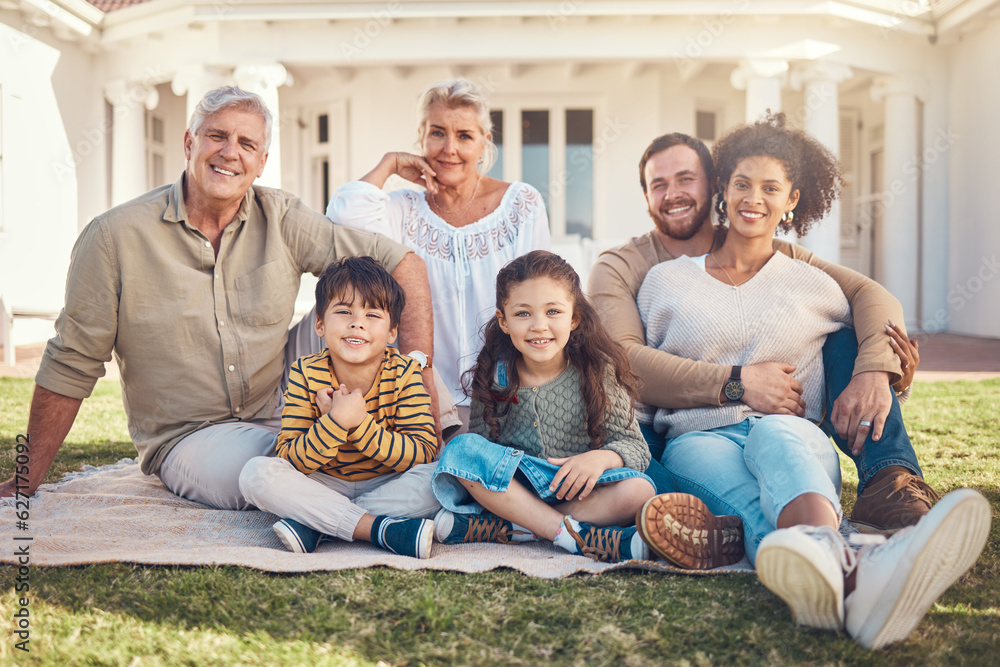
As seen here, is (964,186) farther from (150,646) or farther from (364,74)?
(150,646)

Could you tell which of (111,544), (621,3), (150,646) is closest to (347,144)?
(621,3)

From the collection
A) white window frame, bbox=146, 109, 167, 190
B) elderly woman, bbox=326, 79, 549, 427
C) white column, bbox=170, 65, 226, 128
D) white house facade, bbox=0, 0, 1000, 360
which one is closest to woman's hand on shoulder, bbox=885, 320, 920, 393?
elderly woman, bbox=326, 79, 549, 427

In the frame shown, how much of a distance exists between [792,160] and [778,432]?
3.26 feet

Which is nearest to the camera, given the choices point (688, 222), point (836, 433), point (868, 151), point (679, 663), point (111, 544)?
point (679, 663)

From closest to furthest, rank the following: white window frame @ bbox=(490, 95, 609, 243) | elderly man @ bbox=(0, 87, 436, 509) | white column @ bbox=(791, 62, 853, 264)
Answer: elderly man @ bbox=(0, 87, 436, 509), white column @ bbox=(791, 62, 853, 264), white window frame @ bbox=(490, 95, 609, 243)

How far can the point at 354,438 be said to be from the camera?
218cm

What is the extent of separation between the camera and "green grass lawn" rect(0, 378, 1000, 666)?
56.9 inches

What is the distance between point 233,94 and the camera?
2.58 m

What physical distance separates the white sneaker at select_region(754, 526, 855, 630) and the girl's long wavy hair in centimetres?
79

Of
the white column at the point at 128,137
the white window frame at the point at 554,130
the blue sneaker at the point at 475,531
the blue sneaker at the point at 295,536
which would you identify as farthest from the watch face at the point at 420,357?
the white column at the point at 128,137

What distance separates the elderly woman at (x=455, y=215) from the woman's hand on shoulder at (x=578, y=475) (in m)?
1.02

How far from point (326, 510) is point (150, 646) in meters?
0.69

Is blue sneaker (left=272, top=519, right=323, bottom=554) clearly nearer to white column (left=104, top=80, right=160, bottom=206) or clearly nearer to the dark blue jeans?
the dark blue jeans

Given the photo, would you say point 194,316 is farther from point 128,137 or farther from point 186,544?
point 128,137
